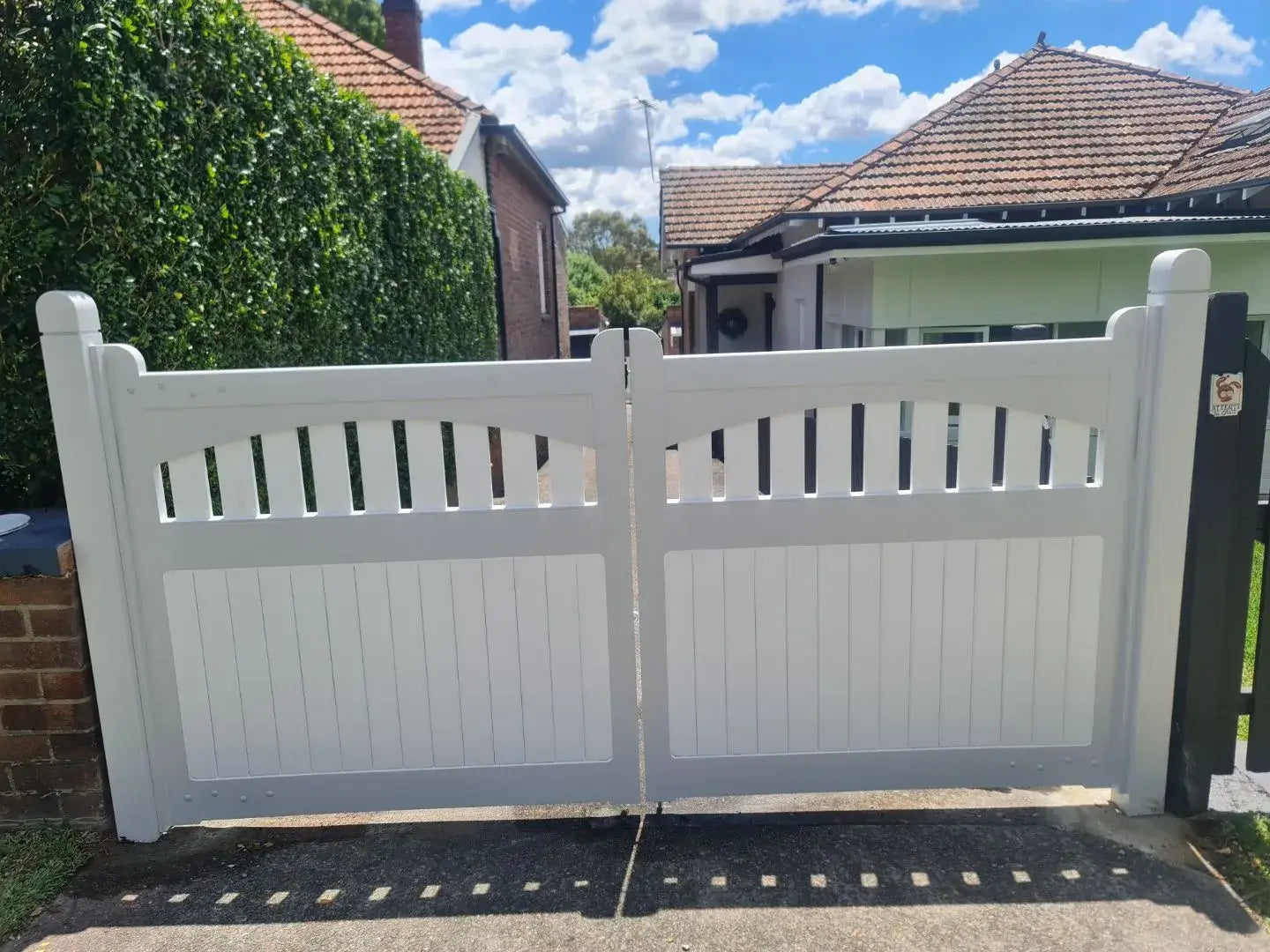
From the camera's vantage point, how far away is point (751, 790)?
300 centimetres

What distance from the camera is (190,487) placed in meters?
2.81

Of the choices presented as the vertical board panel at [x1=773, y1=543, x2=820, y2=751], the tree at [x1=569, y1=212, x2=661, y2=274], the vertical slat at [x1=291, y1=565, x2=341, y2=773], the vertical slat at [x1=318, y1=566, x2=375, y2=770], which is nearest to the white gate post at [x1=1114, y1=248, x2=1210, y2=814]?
the vertical board panel at [x1=773, y1=543, x2=820, y2=751]

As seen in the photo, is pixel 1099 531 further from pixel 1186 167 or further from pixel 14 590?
pixel 1186 167

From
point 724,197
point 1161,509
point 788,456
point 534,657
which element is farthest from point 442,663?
point 724,197

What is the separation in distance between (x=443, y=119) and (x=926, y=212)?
20.3ft

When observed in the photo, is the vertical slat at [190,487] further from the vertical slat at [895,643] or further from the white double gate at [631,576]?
the vertical slat at [895,643]

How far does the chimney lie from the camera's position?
15.4 meters

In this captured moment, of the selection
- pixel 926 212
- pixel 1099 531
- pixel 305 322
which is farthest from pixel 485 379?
pixel 926 212

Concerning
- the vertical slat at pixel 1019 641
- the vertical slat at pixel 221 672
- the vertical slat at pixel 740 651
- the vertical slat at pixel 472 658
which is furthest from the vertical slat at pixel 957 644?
the vertical slat at pixel 221 672

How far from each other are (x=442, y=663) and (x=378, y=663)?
207 mm

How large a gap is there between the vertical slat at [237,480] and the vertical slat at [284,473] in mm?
51

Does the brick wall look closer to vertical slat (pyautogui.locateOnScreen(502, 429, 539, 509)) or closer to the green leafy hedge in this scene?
the green leafy hedge

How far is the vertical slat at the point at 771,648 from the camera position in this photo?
9.42ft

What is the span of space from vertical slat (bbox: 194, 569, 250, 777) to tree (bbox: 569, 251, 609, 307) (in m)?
40.5
